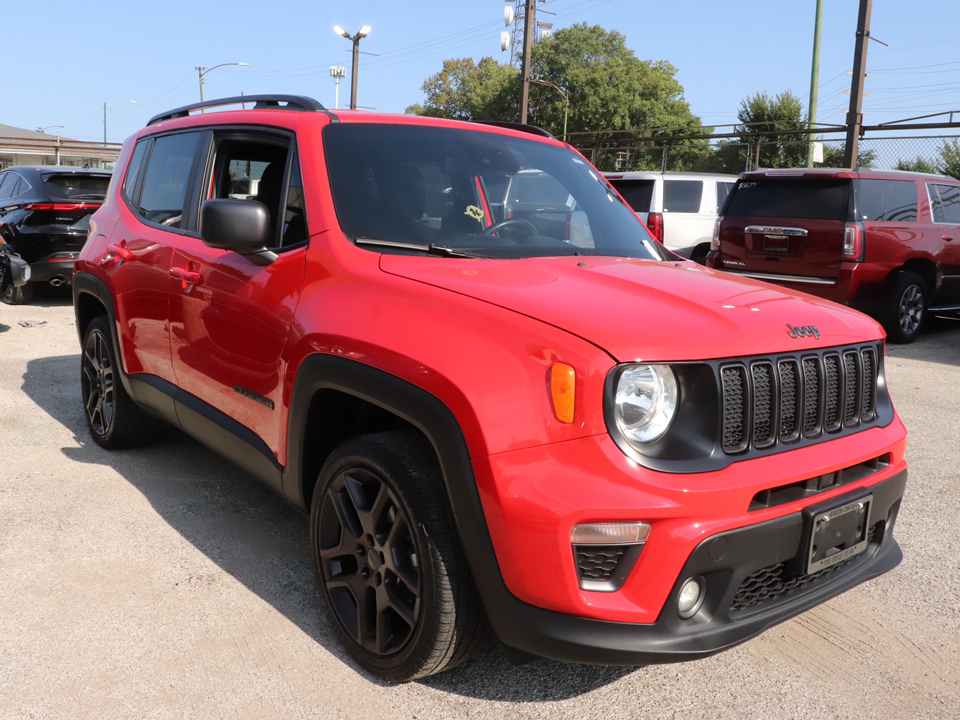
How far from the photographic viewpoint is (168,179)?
4.28 metres

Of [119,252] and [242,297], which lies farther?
[119,252]

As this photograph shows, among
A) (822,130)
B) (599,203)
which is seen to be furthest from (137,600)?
(822,130)

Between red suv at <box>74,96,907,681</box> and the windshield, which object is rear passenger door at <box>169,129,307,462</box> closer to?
red suv at <box>74,96,907,681</box>

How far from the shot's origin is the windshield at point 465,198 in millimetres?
3070

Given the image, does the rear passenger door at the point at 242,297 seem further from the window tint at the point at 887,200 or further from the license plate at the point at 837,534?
the window tint at the point at 887,200

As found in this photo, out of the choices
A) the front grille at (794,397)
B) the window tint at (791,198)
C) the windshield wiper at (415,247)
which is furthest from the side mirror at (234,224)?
the window tint at (791,198)

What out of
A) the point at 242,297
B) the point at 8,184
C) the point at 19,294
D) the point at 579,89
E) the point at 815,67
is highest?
the point at 579,89

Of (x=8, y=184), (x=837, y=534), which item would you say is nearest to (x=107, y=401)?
(x=837, y=534)

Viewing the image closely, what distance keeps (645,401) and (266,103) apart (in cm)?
243

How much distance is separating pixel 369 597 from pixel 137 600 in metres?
1.06

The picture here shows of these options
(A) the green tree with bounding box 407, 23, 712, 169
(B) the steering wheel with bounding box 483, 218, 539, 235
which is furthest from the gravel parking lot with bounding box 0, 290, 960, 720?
(A) the green tree with bounding box 407, 23, 712, 169

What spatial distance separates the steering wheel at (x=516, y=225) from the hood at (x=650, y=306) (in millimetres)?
253

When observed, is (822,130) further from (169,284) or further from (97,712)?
(97,712)

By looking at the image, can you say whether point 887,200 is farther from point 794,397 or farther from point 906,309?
point 794,397
